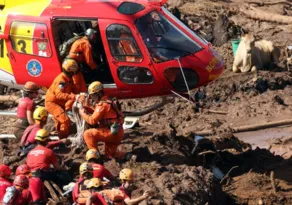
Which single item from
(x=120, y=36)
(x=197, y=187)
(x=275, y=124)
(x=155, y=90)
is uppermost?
(x=120, y=36)

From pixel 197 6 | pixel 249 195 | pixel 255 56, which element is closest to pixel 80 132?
pixel 249 195

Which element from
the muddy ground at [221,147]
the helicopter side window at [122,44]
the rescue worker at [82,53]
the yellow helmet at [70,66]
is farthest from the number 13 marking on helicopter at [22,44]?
the muddy ground at [221,147]

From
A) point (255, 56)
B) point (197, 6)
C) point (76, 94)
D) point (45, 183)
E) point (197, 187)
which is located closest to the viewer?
point (45, 183)

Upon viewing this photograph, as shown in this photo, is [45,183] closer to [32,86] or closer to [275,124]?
[32,86]

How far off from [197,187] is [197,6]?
1648 cm

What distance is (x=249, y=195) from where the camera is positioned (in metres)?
19.4

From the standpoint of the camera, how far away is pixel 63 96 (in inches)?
728

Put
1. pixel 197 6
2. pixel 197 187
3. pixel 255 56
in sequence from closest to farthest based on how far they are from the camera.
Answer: pixel 197 187 < pixel 255 56 < pixel 197 6

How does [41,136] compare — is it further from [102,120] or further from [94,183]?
[94,183]

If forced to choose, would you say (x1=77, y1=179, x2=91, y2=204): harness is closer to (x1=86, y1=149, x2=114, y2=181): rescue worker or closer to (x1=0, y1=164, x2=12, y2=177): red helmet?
(x1=86, y1=149, x2=114, y2=181): rescue worker

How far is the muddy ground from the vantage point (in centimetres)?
1767

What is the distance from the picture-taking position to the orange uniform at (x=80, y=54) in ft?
61.7

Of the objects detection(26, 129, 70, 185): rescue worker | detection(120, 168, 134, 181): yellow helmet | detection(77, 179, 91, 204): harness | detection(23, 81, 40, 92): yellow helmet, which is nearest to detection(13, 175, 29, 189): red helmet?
detection(26, 129, 70, 185): rescue worker

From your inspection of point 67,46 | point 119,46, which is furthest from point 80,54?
point 119,46
